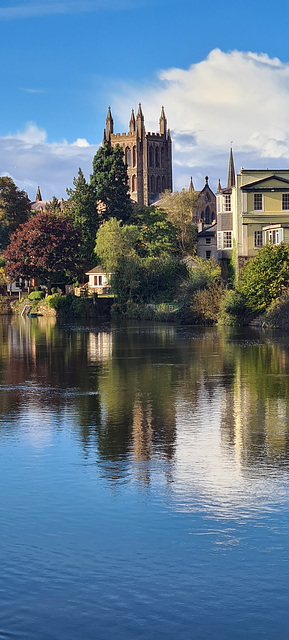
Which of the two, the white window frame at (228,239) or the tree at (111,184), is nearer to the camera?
the white window frame at (228,239)

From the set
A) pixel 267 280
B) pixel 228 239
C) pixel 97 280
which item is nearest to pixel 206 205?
pixel 97 280

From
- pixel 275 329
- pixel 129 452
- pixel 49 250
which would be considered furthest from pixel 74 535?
pixel 49 250

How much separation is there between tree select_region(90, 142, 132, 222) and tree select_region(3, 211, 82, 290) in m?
15.5

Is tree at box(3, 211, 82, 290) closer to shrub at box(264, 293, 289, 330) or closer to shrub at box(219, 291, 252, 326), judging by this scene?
shrub at box(219, 291, 252, 326)

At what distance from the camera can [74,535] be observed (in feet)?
44.6

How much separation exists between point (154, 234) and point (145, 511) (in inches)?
3643

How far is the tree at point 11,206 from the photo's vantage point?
124438mm

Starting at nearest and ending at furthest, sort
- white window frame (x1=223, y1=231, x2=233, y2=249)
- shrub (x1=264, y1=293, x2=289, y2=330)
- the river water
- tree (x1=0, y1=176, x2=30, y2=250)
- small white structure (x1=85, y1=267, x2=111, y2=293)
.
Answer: the river water → shrub (x1=264, y1=293, x2=289, y2=330) → white window frame (x1=223, y1=231, x2=233, y2=249) → small white structure (x1=85, y1=267, x2=111, y2=293) → tree (x1=0, y1=176, x2=30, y2=250)

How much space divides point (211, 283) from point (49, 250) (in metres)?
34.2

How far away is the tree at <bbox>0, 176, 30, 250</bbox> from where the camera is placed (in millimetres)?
124438

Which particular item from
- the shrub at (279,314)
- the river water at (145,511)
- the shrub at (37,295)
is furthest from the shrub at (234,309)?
the shrub at (37,295)

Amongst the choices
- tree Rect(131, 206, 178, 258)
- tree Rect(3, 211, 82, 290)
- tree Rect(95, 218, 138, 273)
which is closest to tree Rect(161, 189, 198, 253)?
tree Rect(131, 206, 178, 258)

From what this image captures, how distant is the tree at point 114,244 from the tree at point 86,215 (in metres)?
12.8

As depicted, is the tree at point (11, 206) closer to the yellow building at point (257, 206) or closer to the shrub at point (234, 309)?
the yellow building at point (257, 206)
